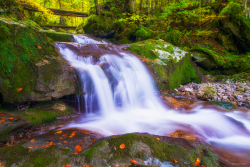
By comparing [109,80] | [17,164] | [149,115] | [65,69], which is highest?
[65,69]

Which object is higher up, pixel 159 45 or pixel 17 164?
pixel 159 45

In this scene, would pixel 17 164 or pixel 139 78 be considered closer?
pixel 17 164

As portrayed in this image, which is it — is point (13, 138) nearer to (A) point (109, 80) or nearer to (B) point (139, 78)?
(A) point (109, 80)

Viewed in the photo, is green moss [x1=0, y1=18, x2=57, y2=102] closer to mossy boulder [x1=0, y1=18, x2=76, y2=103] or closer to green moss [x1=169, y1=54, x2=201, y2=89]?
mossy boulder [x1=0, y1=18, x2=76, y2=103]

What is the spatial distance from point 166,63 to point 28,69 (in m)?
6.03

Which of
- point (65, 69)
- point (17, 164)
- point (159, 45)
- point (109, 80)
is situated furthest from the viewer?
point (159, 45)

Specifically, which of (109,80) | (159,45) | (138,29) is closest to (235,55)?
(159,45)

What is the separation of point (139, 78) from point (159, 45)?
3.15m

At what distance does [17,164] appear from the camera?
182 cm

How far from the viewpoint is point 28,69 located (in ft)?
11.9

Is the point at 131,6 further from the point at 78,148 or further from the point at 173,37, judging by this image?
the point at 78,148

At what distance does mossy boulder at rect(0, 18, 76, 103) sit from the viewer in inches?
131

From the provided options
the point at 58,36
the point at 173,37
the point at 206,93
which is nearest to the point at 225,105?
the point at 206,93

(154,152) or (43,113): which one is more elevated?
(154,152)
